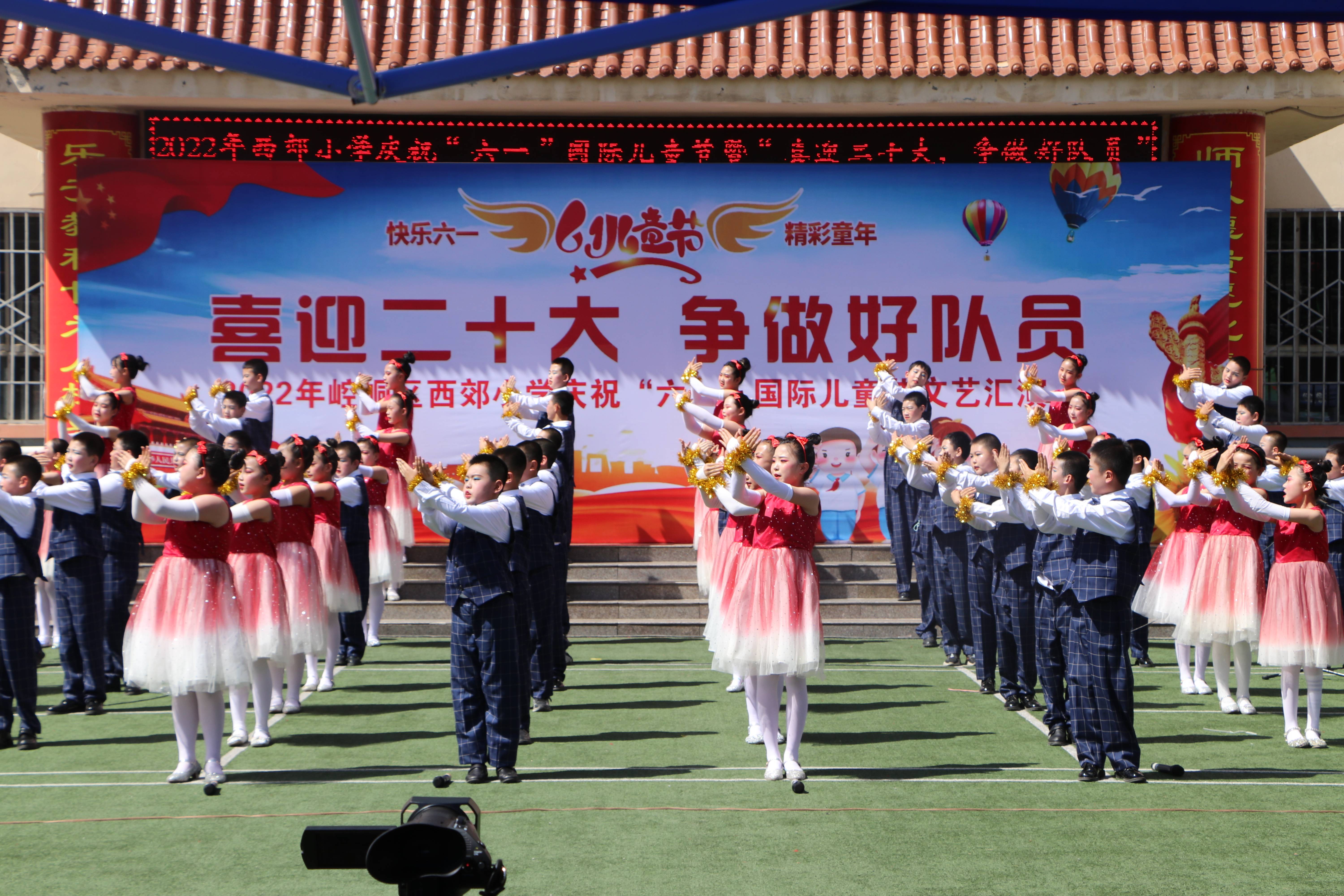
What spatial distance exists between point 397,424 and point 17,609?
4020mm

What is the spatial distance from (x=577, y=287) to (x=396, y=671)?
4.48 metres

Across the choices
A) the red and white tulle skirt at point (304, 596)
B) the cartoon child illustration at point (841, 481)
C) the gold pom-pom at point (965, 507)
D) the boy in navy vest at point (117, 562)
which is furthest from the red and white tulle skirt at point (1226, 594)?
the boy in navy vest at point (117, 562)

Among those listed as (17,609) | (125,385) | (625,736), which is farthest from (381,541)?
(625,736)

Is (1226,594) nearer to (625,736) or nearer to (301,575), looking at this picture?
(625,736)

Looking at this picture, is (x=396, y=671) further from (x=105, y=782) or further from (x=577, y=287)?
(x=577, y=287)

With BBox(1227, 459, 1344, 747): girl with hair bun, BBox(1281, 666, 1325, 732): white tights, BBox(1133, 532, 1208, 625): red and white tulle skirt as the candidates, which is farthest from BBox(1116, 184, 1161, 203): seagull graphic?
BBox(1281, 666, 1325, 732): white tights

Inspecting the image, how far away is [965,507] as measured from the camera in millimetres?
7707

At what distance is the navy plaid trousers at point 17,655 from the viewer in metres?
7.67

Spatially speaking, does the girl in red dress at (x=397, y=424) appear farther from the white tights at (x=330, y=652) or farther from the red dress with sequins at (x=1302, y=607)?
the red dress with sequins at (x=1302, y=607)

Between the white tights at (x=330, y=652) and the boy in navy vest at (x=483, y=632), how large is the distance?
185 cm

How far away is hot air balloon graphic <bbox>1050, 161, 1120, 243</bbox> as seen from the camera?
12.9 m

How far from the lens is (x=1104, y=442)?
676 centimetres

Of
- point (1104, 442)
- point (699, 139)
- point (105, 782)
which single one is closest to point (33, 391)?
point (699, 139)

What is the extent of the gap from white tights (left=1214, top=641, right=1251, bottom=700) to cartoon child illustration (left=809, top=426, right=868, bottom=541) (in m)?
4.74
